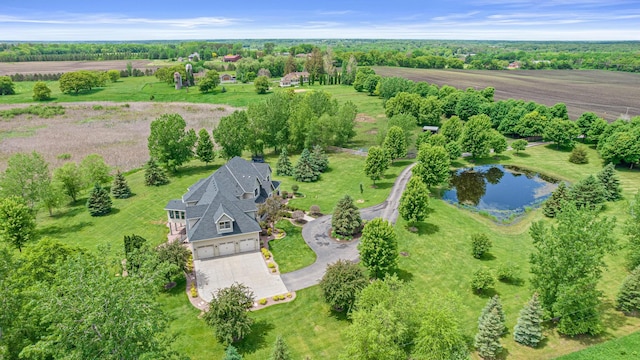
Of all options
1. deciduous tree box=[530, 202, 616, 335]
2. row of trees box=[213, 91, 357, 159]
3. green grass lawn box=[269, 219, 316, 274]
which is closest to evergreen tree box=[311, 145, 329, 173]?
row of trees box=[213, 91, 357, 159]

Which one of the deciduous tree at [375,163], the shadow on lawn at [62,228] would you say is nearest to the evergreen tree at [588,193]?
the deciduous tree at [375,163]

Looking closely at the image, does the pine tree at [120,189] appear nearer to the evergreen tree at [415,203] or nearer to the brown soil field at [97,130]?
the brown soil field at [97,130]

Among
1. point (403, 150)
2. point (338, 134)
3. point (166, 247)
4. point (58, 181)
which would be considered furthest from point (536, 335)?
point (58, 181)

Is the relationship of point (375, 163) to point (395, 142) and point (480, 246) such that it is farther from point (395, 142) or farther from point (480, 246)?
point (480, 246)

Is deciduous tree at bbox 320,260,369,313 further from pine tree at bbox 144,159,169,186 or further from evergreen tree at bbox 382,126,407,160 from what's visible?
pine tree at bbox 144,159,169,186

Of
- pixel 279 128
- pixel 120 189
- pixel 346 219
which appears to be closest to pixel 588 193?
pixel 346 219

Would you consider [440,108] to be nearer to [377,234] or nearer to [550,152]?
[550,152]

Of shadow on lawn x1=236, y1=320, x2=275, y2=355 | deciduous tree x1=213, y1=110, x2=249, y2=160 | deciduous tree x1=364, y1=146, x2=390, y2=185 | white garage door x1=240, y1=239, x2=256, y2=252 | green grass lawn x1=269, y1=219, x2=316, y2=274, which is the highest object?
deciduous tree x1=213, y1=110, x2=249, y2=160

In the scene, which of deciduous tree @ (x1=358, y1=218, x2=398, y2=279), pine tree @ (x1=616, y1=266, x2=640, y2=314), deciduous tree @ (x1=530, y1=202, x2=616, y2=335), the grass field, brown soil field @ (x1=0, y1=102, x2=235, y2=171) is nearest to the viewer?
deciduous tree @ (x1=530, y1=202, x2=616, y2=335)
